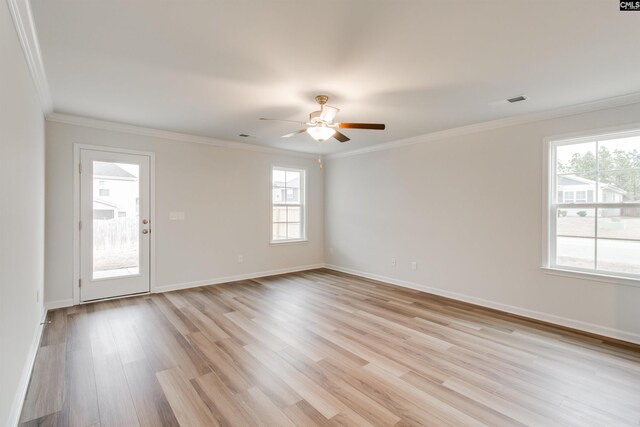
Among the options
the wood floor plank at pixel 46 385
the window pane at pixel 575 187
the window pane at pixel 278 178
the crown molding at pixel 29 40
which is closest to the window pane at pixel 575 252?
the window pane at pixel 575 187

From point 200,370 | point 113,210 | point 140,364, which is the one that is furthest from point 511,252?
point 113,210

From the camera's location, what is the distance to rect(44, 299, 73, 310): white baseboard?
3922mm

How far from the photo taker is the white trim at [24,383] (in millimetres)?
Result: 1832

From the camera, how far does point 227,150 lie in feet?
17.9

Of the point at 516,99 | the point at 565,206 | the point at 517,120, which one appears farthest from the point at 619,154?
the point at 516,99

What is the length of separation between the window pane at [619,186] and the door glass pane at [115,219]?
19.9 feet

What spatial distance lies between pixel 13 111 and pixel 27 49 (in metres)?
0.64

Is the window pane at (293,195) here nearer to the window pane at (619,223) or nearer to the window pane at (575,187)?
the window pane at (575,187)

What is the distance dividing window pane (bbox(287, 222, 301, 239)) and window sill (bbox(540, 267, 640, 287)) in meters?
4.35

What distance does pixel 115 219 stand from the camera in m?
4.41

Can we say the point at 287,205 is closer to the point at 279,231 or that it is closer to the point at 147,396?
the point at 279,231

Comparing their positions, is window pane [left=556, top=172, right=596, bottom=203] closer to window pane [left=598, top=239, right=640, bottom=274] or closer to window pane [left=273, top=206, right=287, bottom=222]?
window pane [left=598, top=239, right=640, bottom=274]

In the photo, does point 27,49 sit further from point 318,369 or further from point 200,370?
point 318,369

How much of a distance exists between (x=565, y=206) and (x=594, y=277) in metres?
0.85
